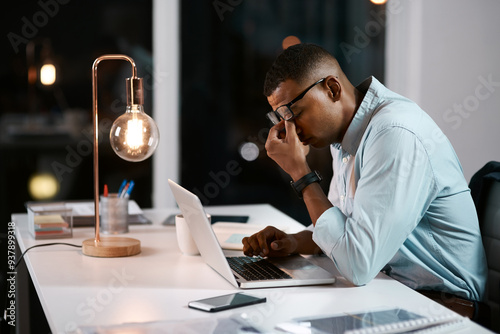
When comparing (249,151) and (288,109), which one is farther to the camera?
(249,151)

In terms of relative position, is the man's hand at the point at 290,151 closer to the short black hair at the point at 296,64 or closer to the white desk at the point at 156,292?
the short black hair at the point at 296,64

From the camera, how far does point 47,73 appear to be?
3420 mm

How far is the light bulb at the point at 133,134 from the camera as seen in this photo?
174cm

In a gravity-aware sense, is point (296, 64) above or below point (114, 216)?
above

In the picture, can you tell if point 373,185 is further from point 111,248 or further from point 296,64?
point 111,248

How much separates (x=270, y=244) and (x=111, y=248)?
451mm

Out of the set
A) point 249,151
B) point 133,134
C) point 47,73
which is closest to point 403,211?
point 133,134

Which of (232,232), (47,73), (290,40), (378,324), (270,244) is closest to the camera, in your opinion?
(378,324)

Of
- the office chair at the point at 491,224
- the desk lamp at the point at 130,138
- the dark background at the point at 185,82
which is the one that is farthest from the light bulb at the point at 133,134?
the dark background at the point at 185,82

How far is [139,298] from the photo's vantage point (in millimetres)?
1328

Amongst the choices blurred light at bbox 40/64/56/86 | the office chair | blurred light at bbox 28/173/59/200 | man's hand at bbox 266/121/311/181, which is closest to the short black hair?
man's hand at bbox 266/121/311/181

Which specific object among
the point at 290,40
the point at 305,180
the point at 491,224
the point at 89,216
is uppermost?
the point at 290,40

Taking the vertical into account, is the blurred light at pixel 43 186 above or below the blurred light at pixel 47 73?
below

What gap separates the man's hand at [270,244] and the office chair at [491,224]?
1.81 ft
